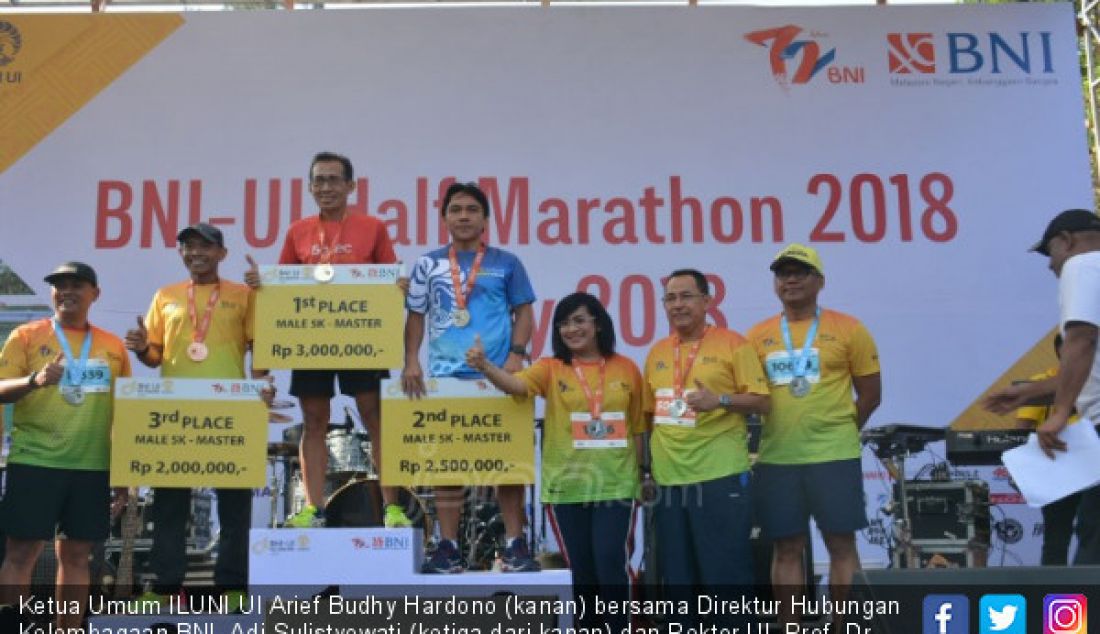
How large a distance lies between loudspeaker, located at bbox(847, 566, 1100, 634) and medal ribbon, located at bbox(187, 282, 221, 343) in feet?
10.2

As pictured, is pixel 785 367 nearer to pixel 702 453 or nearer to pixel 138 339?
pixel 702 453

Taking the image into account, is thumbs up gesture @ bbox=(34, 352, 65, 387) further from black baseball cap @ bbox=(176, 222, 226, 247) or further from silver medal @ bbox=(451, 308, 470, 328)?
silver medal @ bbox=(451, 308, 470, 328)

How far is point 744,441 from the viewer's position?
4422mm

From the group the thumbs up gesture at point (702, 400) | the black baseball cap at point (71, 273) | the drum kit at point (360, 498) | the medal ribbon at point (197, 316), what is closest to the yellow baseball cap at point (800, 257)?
the thumbs up gesture at point (702, 400)

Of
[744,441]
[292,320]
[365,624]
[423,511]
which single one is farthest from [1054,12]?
[365,624]

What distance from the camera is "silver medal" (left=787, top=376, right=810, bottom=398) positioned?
452cm

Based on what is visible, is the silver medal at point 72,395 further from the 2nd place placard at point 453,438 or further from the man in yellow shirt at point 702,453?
the man in yellow shirt at point 702,453

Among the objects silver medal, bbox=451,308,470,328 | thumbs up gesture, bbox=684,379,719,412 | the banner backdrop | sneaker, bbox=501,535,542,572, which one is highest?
the banner backdrop

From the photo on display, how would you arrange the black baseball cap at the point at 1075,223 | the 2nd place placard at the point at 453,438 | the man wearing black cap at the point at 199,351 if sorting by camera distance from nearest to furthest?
1. the black baseball cap at the point at 1075,223
2. the 2nd place placard at the point at 453,438
3. the man wearing black cap at the point at 199,351

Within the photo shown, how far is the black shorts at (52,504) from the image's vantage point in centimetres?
445

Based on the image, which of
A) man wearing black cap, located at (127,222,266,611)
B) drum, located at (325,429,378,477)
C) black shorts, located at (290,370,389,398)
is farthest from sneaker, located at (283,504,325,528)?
drum, located at (325,429,378,477)

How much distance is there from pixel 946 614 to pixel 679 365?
2457 mm

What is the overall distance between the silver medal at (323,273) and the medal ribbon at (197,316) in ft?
1.59

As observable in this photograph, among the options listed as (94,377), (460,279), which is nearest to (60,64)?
(94,377)
